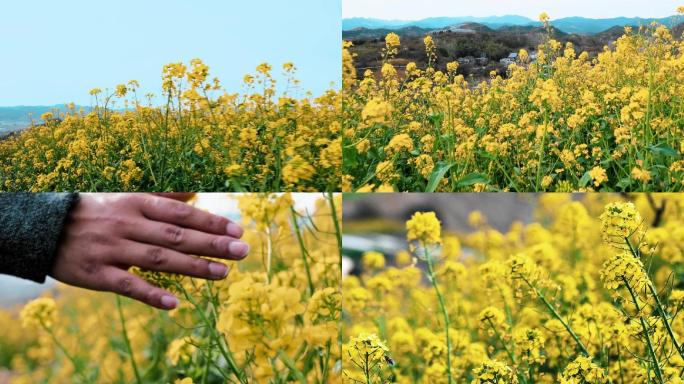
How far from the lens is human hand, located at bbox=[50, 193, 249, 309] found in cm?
188

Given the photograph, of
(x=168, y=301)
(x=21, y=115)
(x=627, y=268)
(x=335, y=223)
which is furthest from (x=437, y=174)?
(x=21, y=115)

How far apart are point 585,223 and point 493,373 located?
0.64 metres

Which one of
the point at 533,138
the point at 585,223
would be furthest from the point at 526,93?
the point at 585,223

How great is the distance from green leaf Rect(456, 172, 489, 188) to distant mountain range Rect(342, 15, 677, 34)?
0.40 metres

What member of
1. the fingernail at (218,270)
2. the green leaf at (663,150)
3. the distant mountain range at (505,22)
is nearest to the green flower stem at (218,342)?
the fingernail at (218,270)

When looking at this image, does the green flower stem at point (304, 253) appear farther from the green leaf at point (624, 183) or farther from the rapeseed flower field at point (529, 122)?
the green leaf at point (624, 183)

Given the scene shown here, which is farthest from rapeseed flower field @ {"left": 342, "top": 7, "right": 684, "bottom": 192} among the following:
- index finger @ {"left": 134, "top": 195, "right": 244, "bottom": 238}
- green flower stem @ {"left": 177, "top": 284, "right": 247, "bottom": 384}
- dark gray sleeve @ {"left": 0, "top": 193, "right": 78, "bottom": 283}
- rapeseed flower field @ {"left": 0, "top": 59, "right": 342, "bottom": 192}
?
dark gray sleeve @ {"left": 0, "top": 193, "right": 78, "bottom": 283}

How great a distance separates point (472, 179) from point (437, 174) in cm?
9

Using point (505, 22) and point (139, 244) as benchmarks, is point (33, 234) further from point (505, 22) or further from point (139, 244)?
point (505, 22)

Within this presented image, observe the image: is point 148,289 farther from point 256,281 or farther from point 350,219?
point 350,219

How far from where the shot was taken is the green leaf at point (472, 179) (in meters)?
1.89

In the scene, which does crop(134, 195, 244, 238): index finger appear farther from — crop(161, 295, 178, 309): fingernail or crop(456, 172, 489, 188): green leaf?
crop(456, 172, 489, 188): green leaf

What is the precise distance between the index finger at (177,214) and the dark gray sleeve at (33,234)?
204 mm

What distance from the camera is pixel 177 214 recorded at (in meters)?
1.88
